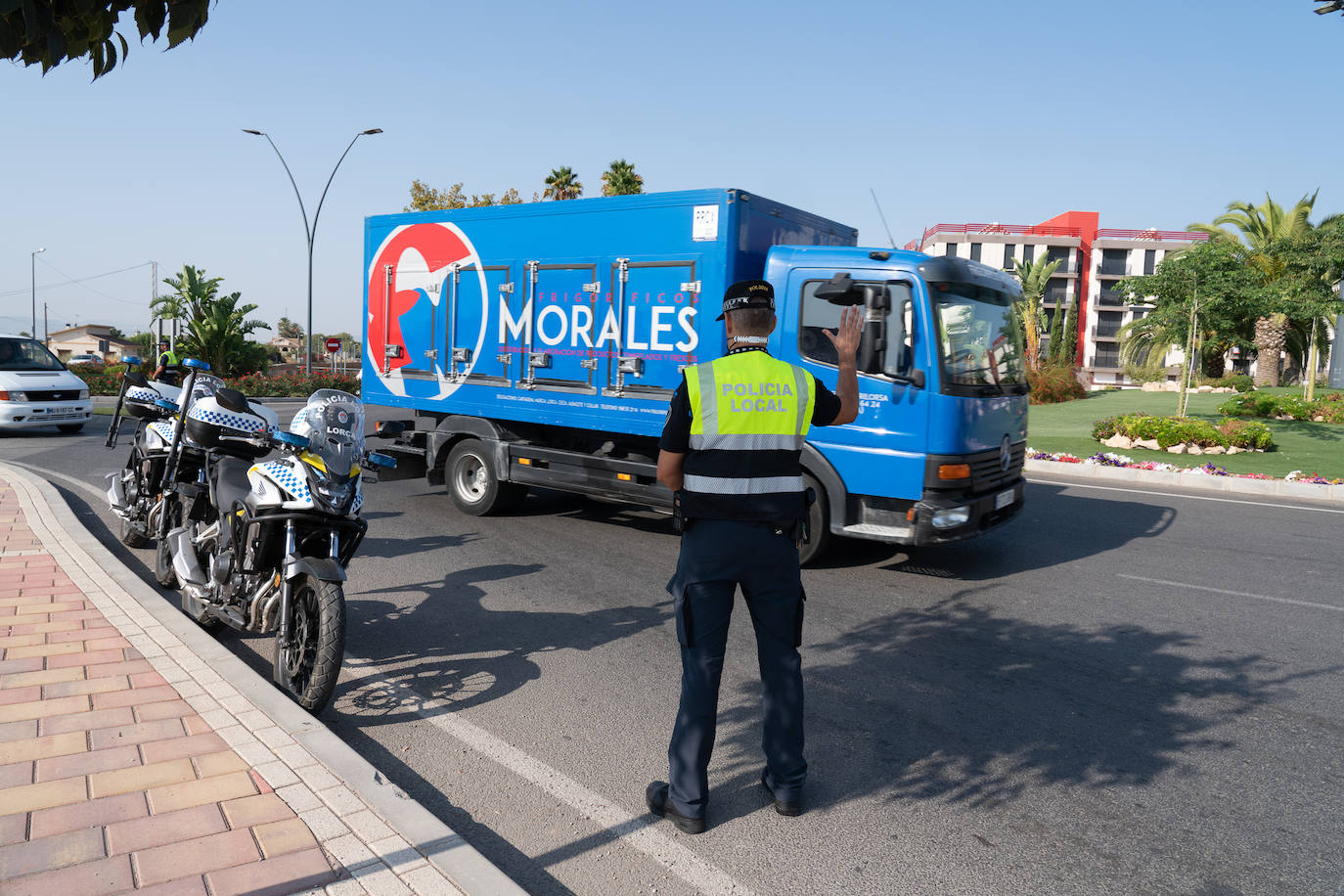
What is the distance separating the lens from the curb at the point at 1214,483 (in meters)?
12.9

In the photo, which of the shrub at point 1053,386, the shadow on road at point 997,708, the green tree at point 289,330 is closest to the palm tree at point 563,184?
the shrub at point 1053,386

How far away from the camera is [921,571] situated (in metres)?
7.48

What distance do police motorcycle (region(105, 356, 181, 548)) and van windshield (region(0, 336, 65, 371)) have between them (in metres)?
11.0

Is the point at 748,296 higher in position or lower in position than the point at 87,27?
lower

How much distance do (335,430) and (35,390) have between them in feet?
47.0

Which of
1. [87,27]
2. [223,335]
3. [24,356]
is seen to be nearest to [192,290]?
[223,335]

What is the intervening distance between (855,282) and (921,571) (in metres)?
2.42

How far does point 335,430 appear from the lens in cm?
429

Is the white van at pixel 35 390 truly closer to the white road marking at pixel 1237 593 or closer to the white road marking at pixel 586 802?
the white road marking at pixel 586 802

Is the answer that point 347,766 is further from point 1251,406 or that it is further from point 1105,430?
point 1251,406

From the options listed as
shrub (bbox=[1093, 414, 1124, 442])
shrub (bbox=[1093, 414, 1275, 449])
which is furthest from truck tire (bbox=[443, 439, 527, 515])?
shrub (bbox=[1093, 414, 1124, 442])

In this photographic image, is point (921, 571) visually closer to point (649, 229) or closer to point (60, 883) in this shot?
point (649, 229)

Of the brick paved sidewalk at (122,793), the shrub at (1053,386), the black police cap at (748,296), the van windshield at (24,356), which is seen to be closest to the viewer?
the brick paved sidewalk at (122,793)

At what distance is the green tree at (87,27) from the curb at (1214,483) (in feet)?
45.7
